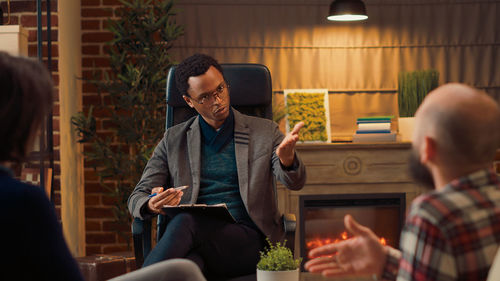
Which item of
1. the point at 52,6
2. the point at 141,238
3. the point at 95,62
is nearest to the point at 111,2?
the point at 95,62

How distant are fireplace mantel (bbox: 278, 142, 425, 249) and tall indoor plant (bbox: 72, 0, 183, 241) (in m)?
Result: 0.91

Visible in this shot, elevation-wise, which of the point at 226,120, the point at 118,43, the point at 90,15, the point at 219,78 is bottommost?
the point at 226,120

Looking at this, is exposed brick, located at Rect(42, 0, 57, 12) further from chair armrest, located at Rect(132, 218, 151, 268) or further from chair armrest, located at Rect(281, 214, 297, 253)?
chair armrest, located at Rect(281, 214, 297, 253)

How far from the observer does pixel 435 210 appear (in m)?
0.95

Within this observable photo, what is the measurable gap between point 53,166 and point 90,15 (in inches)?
46.6

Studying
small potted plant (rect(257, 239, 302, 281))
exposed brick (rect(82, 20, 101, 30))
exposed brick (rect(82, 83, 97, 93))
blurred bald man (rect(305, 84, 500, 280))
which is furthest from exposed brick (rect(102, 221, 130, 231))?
blurred bald man (rect(305, 84, 500, 280))

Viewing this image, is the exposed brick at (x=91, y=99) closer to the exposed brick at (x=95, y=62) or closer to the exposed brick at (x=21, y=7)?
the exposed brick at (x=95, y=62)

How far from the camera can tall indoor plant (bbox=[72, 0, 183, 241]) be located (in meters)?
3.42

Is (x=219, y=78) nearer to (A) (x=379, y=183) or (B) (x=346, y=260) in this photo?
(B) (x=346, y=260)

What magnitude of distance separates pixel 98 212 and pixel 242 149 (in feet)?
6.29

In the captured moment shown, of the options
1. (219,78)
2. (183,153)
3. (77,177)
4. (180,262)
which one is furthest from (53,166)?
(180,262)

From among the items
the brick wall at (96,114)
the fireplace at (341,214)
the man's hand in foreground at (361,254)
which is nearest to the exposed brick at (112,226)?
the brick wall at (96,114)

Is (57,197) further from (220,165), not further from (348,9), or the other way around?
(348,9)

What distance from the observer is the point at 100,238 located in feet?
13.0
